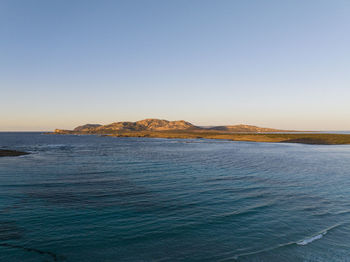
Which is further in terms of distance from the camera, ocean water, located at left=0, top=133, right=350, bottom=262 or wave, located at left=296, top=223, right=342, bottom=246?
wave, located at left=296, top=223, right=342, bottom=246

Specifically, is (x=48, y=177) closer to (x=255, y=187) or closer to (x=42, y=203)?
(x=42, y=203)

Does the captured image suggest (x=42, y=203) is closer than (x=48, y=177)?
Yes

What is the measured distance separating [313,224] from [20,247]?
15777 mm

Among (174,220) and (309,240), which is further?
(174,220)

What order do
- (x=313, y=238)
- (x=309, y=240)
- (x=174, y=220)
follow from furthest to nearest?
1. (x=174, y=220)
2. (x=313, y=238)
3. (x=309, y=240)

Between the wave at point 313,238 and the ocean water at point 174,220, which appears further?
the wave at point 313,238

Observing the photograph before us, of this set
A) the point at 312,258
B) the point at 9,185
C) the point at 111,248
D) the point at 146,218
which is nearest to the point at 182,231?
the point at 146,218

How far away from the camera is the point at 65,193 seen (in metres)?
20.7

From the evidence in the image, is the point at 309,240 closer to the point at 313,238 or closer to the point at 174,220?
the point at 313,238

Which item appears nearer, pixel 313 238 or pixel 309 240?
pixel 309 240

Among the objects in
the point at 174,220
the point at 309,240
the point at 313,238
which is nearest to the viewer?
the point at 309,240

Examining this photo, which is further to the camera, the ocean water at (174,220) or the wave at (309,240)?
the wave at (309,240)

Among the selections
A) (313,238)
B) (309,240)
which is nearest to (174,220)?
(309,240)

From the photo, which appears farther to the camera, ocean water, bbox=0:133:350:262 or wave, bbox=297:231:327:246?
wave, bbox=297:231:327:246
